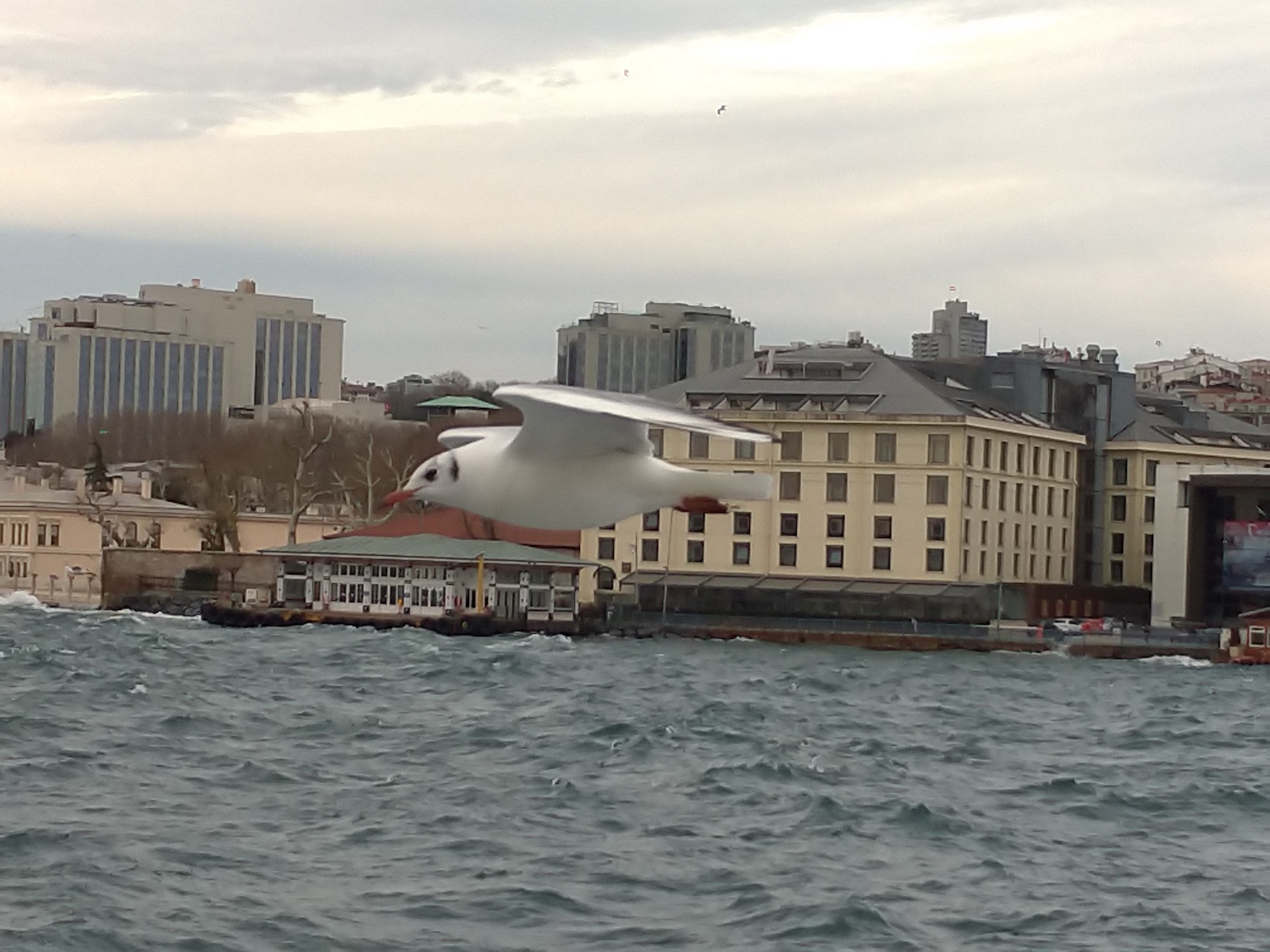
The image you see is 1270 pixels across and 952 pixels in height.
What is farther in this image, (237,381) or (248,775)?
(237,381)

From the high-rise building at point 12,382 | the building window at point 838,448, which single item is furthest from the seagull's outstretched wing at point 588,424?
the high-rise building at point 12,382

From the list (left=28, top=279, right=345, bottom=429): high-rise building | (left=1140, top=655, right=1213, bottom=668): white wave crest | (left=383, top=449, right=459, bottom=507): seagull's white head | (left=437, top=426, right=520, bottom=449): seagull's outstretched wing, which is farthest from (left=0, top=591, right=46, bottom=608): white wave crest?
(left=383, top=449, right=459, bottom=507): seagull's white head

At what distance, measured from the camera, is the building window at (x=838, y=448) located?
78.2 meters

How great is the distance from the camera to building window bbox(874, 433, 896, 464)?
77.7 metres

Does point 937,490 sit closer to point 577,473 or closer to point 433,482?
point 577,473

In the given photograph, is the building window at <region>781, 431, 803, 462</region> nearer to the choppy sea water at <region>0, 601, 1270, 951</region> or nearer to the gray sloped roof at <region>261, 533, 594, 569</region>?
the gray sloped roof at <region>261, 533, 594, 569</region>

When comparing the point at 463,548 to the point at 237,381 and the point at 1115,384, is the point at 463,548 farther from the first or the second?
the point at 237,381

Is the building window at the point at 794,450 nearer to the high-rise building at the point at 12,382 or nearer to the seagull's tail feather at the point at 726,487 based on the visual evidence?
the seagull's tail feather at the point at 726,487

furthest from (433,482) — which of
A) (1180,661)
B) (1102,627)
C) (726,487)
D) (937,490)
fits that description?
(1102,627)

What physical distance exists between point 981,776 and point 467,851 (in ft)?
42.1

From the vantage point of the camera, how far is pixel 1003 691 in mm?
61688

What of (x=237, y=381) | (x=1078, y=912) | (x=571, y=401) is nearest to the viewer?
(x=571, y=401)

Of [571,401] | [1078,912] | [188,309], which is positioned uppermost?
[188,309]

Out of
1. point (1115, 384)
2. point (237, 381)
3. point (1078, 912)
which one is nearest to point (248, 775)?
point (1078, 912)
